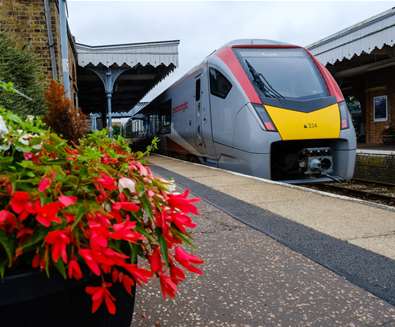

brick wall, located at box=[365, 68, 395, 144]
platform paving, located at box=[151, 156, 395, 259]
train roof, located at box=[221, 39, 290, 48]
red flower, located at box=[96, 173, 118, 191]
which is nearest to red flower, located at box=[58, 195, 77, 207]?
red flower, located at box=[96, 173, 118, 191]

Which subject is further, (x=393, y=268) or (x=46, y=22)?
(x=46, y=22)

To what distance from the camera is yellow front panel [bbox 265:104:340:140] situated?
728cm

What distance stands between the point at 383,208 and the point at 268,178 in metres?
3.19

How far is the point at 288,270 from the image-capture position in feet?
8.59

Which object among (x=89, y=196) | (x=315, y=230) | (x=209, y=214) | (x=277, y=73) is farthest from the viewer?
(x=277, y=73)

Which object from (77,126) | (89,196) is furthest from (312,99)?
(89,196)

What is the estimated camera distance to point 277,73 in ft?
26.5

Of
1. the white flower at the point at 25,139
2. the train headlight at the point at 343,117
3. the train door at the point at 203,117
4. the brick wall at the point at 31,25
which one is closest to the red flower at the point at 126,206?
the white flower at the point at 25,139

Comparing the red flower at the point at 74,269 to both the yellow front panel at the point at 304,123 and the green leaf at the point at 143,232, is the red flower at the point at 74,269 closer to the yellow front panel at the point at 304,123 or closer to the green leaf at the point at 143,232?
the green leaf at the point at 143,232

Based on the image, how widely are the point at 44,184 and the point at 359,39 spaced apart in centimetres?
1453

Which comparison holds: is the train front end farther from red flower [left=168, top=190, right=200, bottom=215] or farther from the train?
red flower [left=168, top=190, right=200, bottom=215]

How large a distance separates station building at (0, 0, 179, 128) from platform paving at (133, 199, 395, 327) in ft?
23.1

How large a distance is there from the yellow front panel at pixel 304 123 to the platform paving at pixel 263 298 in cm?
454

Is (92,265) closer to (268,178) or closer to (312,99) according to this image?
(268,178)
